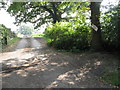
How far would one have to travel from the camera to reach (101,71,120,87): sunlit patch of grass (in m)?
4.48

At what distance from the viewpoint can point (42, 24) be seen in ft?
81.6

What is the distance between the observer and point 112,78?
4.77 m

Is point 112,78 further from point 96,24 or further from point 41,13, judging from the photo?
point 41,13

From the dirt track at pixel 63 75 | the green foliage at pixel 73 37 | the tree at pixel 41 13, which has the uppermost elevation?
the tree at pixel 41 13

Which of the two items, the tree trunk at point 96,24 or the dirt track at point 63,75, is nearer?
the dirt track at point 63,75

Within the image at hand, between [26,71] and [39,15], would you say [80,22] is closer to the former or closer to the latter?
[26,71]

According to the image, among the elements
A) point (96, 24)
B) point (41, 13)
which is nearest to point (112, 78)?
point (96, 24)

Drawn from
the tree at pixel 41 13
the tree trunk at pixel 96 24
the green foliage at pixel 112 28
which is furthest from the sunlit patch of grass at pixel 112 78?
the tree at pixel 41 13

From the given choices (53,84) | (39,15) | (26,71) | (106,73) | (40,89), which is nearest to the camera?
(40,89)

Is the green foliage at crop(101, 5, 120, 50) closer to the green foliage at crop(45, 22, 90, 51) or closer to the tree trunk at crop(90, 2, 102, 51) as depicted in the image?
the tree trunk at crop(90, 2, 102, 51)

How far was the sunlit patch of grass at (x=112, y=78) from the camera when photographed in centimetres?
448

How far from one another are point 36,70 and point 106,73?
2951 millimetres

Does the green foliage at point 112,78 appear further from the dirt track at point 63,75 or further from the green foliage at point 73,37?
the green foliage at point 73,37

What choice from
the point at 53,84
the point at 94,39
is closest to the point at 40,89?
the point at 53,84
